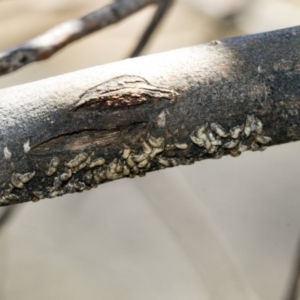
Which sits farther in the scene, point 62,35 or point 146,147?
point 62,35

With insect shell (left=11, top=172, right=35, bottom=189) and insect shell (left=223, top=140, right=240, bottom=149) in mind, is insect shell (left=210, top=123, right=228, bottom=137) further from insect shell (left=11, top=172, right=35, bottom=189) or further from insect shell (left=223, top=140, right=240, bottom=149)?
insect shell (left=11, top=172, right=35, bottom=189)

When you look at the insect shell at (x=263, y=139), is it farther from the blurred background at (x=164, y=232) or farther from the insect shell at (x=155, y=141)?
the blurred background at (x=164, y=232)

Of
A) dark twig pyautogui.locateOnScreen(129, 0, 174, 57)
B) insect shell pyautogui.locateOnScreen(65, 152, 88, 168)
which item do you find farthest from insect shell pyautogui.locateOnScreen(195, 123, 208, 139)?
dark twig pyautogui.locateOnScreen(129, 0, 174, 57)

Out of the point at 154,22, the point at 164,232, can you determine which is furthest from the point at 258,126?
the point at 164,232

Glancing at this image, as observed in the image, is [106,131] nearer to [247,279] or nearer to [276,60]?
[276,60]

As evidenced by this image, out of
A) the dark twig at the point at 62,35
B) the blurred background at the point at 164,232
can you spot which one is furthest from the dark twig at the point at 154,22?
the blurred background at the point at 164,232

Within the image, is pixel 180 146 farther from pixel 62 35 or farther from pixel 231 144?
pixel 62 35

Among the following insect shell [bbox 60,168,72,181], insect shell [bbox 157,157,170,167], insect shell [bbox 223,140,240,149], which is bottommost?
insect shell [bbox 223,140,240,149]
